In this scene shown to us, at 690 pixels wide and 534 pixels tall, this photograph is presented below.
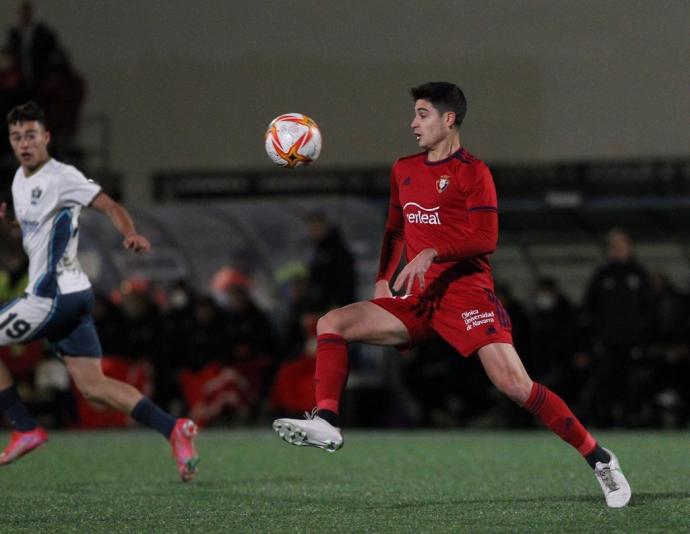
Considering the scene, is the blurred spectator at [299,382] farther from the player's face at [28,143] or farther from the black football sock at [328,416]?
the black football sock at [328,416]

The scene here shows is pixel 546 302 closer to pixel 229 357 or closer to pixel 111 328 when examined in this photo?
pixel 229 357

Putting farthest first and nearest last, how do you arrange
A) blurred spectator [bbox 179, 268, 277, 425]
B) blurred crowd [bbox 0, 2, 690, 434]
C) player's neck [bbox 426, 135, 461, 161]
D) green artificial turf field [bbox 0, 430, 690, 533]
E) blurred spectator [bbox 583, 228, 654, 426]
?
blurred spectator [bbox 179, 268, 277, 425]
blurred crowd [bbox 0, 2, 690, 434]
blurred spectator [bbox 583, 228, 654, 426]
player's neck [bbox 426, 135, 461, 161]
green artificial turf field [bbox 0, 430, 690, 533]

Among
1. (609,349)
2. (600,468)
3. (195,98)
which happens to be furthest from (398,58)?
(600,468)

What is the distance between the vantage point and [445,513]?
6.20 meters

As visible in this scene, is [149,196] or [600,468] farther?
[149,196]

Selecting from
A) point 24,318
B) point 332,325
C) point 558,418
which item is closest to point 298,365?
point 24,318

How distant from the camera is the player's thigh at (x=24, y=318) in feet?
24.4

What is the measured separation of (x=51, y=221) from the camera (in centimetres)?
752

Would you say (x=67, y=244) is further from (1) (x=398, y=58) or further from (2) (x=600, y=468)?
(1) (x=398, y=58)

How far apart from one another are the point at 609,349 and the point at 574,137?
6.29m

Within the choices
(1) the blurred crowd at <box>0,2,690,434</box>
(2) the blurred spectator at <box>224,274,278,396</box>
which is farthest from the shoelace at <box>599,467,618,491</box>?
(2) the blurred spectator at <box>224,274,278,396</box>

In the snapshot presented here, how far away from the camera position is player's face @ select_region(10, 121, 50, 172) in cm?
758

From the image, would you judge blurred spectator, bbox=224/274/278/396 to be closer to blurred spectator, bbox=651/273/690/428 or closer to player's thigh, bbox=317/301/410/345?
blurred spectator, bbox=651/273/690/428

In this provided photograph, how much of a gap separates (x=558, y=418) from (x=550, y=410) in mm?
48
